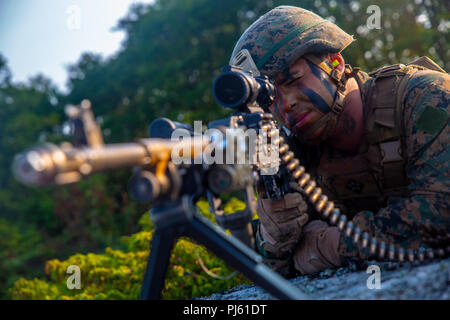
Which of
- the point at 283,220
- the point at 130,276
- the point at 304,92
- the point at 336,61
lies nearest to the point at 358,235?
the point at 283,220

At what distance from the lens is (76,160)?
5.12 feet

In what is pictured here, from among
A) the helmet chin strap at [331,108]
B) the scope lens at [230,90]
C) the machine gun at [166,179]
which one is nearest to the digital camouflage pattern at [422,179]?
the helmet chin strap at [331,108]

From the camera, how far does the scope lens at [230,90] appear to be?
254cm

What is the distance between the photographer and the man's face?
3523 mm

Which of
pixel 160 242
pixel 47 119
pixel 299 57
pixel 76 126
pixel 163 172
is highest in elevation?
pixel 47 119

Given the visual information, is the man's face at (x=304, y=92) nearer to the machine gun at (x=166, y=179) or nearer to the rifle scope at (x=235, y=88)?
the rifle scope at (x=235, y=88)

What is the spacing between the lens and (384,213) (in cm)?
303

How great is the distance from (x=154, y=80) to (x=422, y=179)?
48.4 feet

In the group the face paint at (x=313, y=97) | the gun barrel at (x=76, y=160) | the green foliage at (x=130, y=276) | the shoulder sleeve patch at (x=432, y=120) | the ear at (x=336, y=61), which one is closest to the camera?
the gun barrel at (x=76, y=160)

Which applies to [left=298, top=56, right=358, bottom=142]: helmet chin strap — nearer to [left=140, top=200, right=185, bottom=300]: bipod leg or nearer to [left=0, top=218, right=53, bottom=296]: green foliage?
[left=140, top=200, right=185, bottom=300]: bipod leg

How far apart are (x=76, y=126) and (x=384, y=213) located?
2.31m
